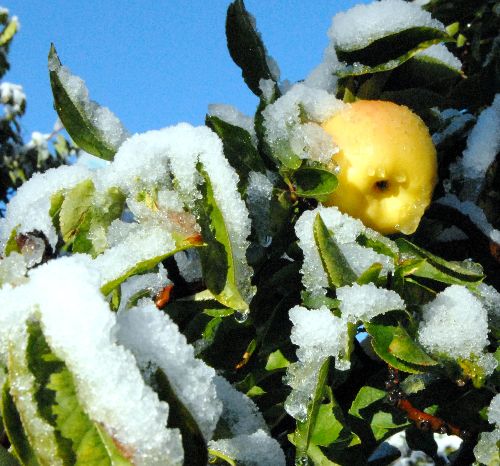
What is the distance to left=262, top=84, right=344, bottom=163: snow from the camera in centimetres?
88

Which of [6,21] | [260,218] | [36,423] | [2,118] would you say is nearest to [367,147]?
[260,218]

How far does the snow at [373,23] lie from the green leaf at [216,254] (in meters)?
0.32

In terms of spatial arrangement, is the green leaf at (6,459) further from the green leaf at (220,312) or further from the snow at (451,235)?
the snow at (451,235)

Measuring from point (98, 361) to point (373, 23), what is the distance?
64cm

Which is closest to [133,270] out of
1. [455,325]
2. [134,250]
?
[134,250]

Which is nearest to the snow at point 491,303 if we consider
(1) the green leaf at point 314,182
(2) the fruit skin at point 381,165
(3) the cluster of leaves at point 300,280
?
(3) the cluster of leaves at point 300,280

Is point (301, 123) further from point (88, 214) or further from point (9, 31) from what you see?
point (9, 31)

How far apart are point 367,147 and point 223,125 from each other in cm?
20

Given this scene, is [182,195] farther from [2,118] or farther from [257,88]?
[2,118]

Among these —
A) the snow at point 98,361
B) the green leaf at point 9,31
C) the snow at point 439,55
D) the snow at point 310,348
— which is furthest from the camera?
the green leaf at point 9,31

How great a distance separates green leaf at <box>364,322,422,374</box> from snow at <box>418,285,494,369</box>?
46 mm

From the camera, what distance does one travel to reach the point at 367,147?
2.99 feet

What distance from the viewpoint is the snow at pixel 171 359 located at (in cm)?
62

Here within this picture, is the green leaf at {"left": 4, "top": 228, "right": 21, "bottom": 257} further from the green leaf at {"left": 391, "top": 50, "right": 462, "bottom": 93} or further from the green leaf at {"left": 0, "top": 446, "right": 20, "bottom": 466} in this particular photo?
the green leaf at {"left": 391, "top": 50, "right": 462, "bottom": 93}
